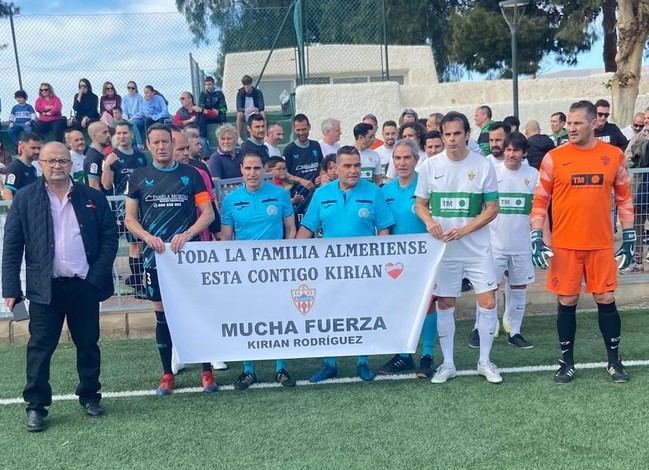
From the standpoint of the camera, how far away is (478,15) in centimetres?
2591

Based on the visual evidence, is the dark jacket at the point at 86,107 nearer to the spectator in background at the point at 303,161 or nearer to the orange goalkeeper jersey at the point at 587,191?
the spectator in background at the point at 303,161

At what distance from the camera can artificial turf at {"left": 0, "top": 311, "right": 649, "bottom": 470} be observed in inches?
167

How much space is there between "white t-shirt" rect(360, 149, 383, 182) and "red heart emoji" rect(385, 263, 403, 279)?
212 centimetres

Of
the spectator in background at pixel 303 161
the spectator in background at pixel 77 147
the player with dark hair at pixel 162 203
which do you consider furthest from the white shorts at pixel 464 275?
the spectator in background at pixel 77 147

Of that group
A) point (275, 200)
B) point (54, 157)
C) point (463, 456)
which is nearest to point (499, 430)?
point (463, 456)

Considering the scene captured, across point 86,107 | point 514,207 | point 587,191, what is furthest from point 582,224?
point 86,107

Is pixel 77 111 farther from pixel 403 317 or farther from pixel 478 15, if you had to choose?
pixel 478 15

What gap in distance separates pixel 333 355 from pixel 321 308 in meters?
0.40

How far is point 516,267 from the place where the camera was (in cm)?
658

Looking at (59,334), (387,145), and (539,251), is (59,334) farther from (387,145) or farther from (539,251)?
(387,145)

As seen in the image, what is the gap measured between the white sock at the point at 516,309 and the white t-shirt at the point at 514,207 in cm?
41

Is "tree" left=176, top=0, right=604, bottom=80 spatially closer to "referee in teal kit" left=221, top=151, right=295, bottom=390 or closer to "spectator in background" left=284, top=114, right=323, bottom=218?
"spectator in background" left=284, top=114, right=323, bottom=218

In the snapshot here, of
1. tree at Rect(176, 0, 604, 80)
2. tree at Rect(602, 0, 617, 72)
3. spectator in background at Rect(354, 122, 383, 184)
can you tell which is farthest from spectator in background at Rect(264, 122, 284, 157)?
tree at Rect(602, 0, 617, 72)

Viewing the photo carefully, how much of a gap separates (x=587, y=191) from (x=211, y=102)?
1066 cm
